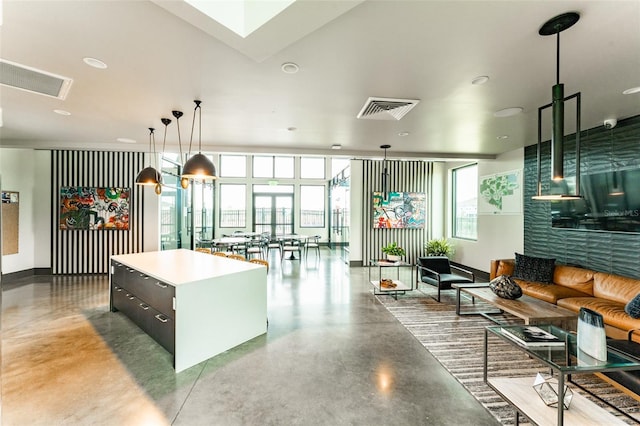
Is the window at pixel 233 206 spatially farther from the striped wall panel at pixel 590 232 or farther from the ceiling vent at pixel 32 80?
the striped wall panel at pixel 590 232

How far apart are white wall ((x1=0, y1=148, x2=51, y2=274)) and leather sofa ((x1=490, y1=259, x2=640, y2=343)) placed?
967cm

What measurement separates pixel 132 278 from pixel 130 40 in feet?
9.33

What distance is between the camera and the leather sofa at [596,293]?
3467 millimetres

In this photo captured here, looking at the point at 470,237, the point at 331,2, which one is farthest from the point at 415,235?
the point at 331,2

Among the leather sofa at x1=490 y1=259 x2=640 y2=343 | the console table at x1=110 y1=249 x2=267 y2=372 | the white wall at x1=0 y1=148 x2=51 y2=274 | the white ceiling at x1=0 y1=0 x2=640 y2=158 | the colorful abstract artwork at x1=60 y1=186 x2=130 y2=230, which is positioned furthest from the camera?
the colorful abstract artwork at x1=60 y1=186 x2=130 y2=230

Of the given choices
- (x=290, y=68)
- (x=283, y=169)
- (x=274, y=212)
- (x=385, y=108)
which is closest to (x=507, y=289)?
(x=385, y=108)

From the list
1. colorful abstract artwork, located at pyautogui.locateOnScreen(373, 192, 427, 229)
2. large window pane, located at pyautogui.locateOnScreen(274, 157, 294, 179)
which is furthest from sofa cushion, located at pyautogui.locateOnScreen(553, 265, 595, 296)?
large window pane, located at pyautogui.locateOnScreen(274, 157, 294, 179)

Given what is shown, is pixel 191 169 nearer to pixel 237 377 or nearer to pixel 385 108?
pixel 237 377

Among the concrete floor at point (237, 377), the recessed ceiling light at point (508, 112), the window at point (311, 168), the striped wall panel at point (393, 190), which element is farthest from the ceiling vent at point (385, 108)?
the window at point (311, 168)

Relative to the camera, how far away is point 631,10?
87.1 inches

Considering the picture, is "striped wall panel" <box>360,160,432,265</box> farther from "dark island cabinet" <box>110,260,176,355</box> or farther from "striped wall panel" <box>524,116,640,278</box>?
"dark island cabinet" <box>110,260,176,355</box>

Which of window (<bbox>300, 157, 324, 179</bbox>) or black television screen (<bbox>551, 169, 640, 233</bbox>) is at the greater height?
window (<bbox>300, 157, 324, 179</bbox>)

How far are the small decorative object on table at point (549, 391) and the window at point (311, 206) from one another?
10508mm

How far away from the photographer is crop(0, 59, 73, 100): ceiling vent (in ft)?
9.98
